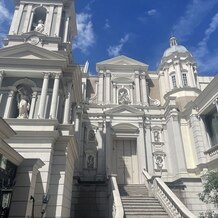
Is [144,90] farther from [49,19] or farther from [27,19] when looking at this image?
[27,19]

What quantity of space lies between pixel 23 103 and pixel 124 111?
11.1 metres

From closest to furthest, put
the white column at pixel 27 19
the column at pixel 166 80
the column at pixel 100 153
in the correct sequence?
the white column at pixel 27 19 < the column at pixel 100 153 < the column at pixel 166 80

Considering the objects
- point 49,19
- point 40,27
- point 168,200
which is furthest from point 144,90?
point 168,200

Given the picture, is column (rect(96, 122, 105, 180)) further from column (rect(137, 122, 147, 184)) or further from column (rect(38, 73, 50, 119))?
column (rect(38, 73, 50, 119))

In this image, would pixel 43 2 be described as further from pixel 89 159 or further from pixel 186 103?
pixel 186 103

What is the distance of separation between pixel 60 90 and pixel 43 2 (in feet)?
28.0

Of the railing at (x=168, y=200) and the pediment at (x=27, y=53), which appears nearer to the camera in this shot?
the railing at (x=168, y=200)

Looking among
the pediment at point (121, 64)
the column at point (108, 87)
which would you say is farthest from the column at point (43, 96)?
the pediment at point (121, 64)

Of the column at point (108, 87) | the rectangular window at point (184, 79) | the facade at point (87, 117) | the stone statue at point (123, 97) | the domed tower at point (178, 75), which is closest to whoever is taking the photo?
the facade at point (87, 117)

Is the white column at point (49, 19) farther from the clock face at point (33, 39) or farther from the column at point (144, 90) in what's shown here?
the column at point (144, 90)

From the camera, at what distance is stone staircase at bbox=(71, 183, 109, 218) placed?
608 inches

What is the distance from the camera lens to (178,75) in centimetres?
2316

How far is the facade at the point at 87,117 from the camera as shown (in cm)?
1066

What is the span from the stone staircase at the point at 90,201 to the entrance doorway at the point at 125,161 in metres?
3.51
